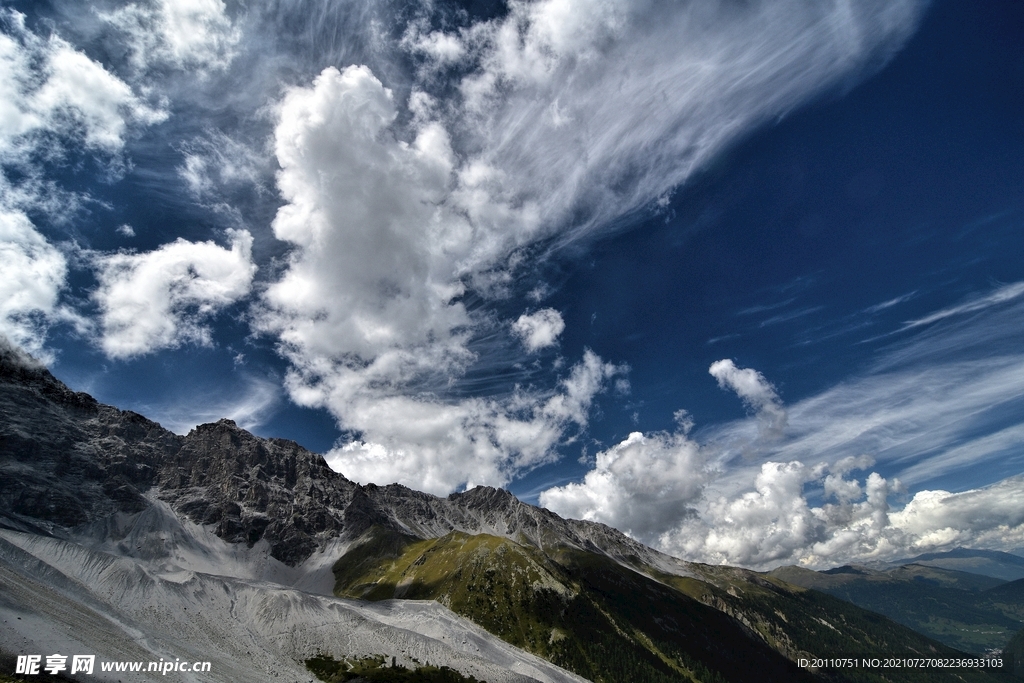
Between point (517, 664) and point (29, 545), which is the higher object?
point (29, 545)

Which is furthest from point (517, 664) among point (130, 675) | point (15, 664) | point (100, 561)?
point (100, 561)

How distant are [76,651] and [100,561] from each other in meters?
143

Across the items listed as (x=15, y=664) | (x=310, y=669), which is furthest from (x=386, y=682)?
(x=15, y=664)

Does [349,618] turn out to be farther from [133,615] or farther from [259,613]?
[133,615]

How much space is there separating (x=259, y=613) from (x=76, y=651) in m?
102

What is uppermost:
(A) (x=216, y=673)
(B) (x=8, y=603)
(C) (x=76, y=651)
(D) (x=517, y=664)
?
(B) (x=8, y=603)

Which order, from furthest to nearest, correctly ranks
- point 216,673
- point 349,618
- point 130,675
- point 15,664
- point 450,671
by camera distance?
point 349,618, point 450,671, point 216,673, point 130,675, point 15,664

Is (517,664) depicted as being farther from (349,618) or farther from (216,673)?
(216,673)

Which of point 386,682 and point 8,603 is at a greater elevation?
point 8,603

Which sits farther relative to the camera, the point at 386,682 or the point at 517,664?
the point at 517,664

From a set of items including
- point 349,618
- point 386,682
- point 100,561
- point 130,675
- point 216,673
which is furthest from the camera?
point 100,561

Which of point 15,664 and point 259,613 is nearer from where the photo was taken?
point 15,664

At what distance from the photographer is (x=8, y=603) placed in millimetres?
98562

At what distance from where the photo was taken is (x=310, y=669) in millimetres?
135375
